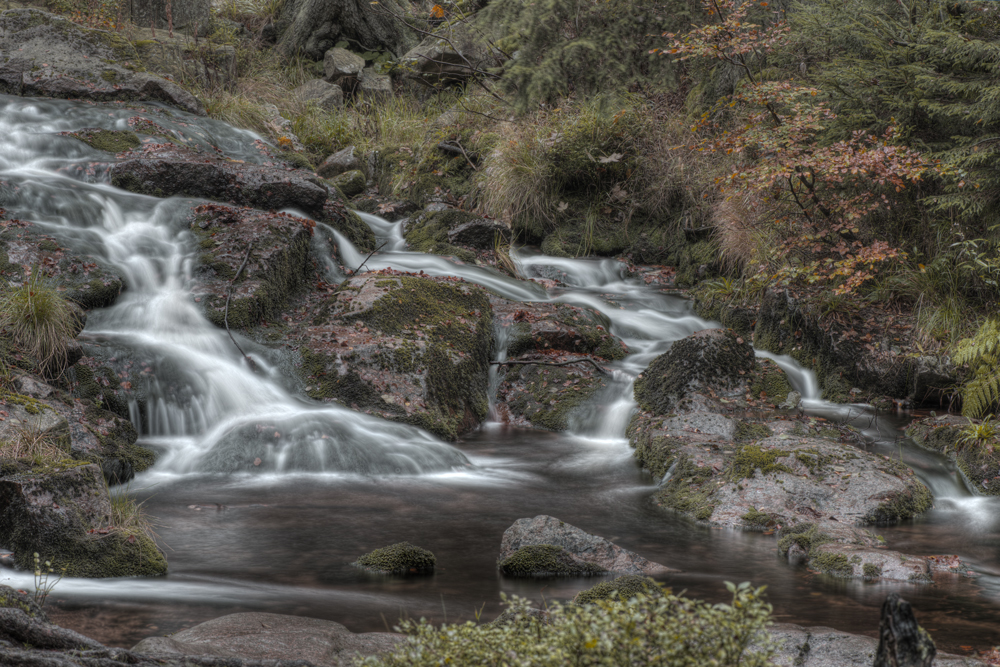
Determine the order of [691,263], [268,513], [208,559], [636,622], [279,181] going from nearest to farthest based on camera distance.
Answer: [636,622]
[208,559]
[268,513]
[279,181]
[691,263]

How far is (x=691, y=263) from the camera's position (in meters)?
12.2

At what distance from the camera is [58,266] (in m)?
7.89

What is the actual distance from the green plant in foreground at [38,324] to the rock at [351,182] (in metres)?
8.84

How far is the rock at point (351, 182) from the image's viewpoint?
49.4ft

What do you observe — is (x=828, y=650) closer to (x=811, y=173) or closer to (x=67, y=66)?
(x=811, y=173)

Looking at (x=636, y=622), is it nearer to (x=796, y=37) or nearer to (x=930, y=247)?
(x=930, y=247)

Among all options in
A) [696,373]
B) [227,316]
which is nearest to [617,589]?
[696,373]

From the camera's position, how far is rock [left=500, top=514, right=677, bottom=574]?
4.37 metres

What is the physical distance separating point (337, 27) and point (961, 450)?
18725mm

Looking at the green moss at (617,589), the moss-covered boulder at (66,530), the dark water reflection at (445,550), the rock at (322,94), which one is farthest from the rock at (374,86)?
the green moss at (617,589)

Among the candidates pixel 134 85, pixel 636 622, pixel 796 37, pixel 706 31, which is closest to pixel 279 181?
pixel 134 85

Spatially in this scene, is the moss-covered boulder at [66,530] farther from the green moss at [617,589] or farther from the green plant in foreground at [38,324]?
the green plant in foreground at [38,324]

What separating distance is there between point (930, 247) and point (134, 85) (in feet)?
43.4

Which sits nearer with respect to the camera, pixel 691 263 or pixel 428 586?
pixel 428 586
